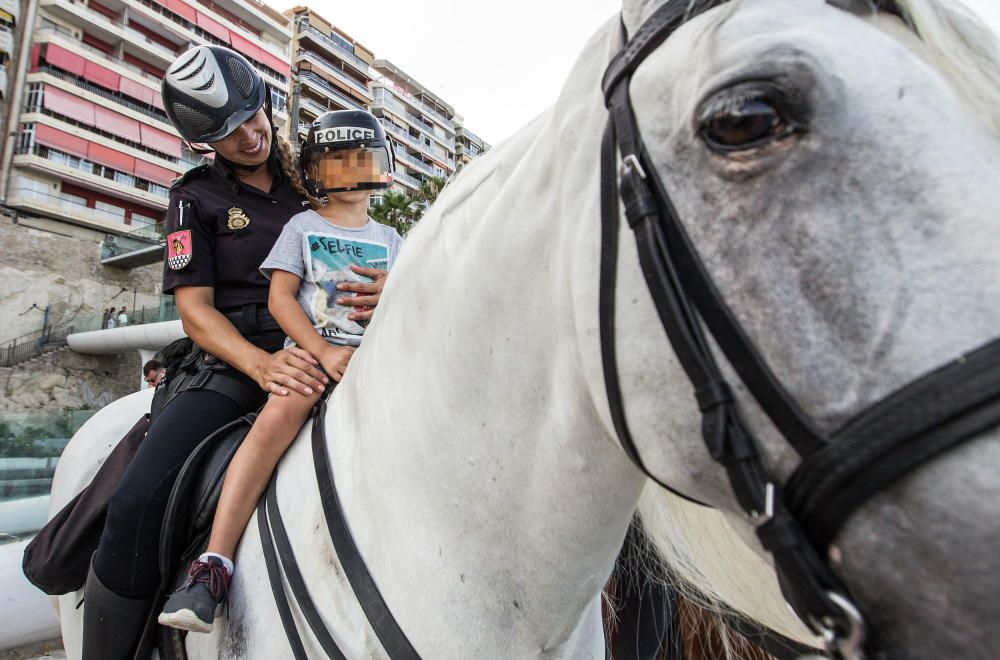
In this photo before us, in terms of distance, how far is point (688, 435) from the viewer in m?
0.73

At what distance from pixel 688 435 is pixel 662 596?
4.90ft

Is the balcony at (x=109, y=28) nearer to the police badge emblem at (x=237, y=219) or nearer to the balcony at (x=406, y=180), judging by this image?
the balcony at (x=406, y=180)

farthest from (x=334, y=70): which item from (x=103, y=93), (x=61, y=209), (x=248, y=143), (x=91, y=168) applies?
(x=248, y=143)

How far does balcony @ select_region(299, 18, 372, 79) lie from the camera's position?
50094mm

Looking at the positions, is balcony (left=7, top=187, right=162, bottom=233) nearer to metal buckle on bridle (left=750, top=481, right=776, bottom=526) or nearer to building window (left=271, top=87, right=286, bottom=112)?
building window (left=271, top=87, right=286, bottom=112)

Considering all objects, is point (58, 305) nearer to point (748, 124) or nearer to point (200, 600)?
point (200, 600)

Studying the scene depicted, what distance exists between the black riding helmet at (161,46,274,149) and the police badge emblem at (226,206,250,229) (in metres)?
0.28

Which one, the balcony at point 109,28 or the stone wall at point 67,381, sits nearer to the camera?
the stone wall at point 67,381

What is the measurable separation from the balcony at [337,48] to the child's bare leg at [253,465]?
56.7m

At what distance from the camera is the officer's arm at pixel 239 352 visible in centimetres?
179

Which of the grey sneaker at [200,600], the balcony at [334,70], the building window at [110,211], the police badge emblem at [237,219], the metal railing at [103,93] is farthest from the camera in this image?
the balcony at [334,70]

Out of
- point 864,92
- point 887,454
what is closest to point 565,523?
point 887,454

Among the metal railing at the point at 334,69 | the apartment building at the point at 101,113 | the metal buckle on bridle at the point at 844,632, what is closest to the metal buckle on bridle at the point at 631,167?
the metal buckle on bridle at the point at 844,632

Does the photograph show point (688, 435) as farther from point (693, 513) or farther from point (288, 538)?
point (288, 538)
